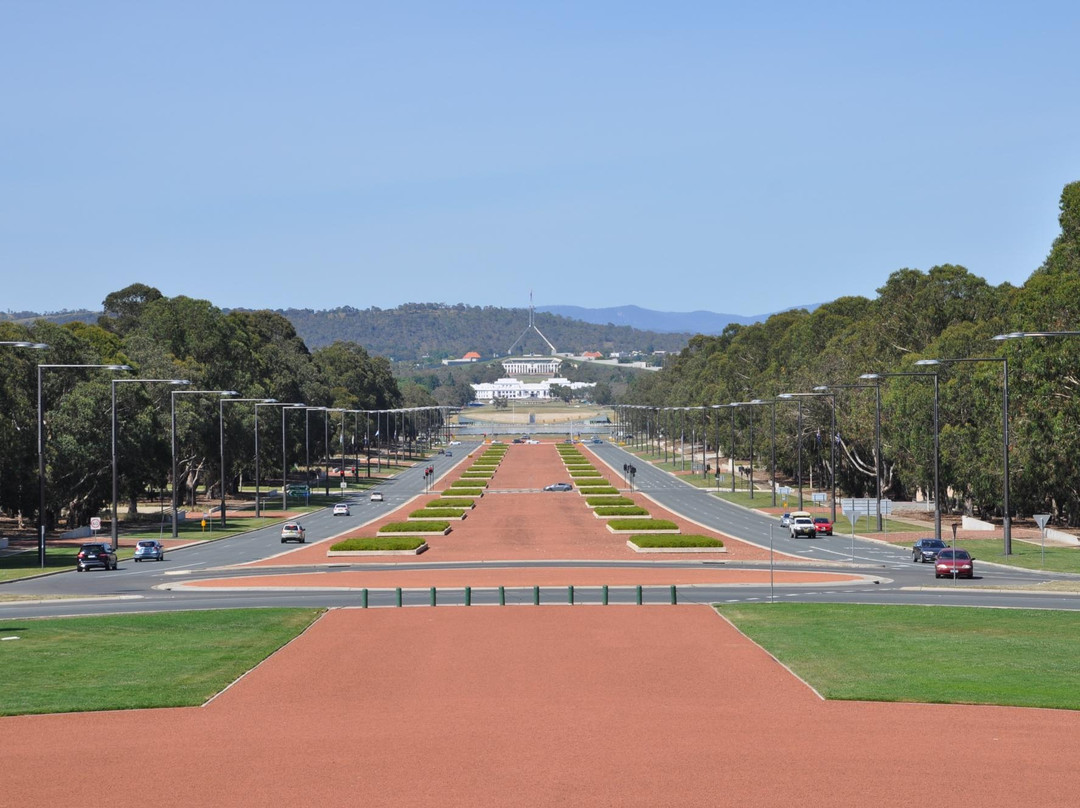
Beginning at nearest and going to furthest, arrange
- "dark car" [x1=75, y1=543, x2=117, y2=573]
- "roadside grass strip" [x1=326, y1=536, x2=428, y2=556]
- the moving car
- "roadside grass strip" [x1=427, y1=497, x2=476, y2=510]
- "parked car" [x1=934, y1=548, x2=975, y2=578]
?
"parked car" [x1=934, y1=548, x2=975, y2=578] → "dark car" [x1=75, y1=543, x2=117, y2=573] → "roadside grass strip" [x1=326, y1=536, x2=428, y2=556] → "roadside grass strip" [x1=427, y1=497, x2=476, y2=510] → the moving car

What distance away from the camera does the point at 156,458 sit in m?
110

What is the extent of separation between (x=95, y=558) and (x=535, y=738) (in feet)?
160

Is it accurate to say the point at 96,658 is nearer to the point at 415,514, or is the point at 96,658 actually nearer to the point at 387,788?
the point at 387,788

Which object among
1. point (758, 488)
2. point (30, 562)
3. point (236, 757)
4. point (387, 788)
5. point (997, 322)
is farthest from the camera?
point (758, 488)

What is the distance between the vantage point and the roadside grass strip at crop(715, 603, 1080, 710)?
111ft

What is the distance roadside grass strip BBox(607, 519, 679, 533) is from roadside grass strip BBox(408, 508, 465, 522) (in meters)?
15.4

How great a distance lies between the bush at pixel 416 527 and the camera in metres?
91.2

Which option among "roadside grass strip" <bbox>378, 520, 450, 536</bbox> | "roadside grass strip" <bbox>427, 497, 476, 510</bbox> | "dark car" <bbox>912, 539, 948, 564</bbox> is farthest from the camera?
"roadside grass strip" <bbox>427, 497, 476, 510</bbox>

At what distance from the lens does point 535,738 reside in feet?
95.3

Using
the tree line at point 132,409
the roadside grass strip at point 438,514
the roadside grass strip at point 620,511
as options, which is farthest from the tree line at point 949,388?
the tree line at point 132,409

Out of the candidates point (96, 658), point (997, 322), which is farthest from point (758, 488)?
point (96, 658)

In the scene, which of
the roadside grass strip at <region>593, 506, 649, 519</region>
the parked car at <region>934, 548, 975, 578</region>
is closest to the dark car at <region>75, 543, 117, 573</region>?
the parked car at <region>934, 548, 975, 578</region>

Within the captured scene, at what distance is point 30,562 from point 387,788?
5741 centimetres

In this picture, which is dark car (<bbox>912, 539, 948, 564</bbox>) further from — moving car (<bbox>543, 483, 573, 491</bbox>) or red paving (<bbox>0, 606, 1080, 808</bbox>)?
moving car (<bbox>543, 483, 573, 491</bbox>)
